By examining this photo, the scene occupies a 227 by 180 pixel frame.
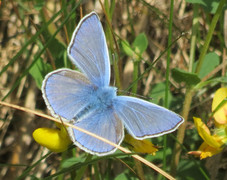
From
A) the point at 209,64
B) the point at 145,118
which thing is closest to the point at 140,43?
the point at 209,64

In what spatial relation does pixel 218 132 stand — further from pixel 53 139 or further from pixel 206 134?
pixel 53 139

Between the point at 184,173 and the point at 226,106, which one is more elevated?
the point at 226,106

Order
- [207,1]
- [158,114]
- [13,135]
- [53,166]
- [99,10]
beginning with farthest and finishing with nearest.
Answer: [99,10] < [13,135] < [53,166] < [207,1] < [158,114]

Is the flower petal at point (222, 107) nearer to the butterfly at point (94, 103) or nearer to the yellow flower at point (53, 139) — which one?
the butterfly at point (94, 103)

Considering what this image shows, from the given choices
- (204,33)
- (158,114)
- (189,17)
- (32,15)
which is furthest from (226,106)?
(32,15)

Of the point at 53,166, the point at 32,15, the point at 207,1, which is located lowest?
the point at 53,166

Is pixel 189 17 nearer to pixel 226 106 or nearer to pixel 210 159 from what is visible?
pixel 210 159

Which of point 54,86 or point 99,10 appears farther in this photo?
point 99,10
